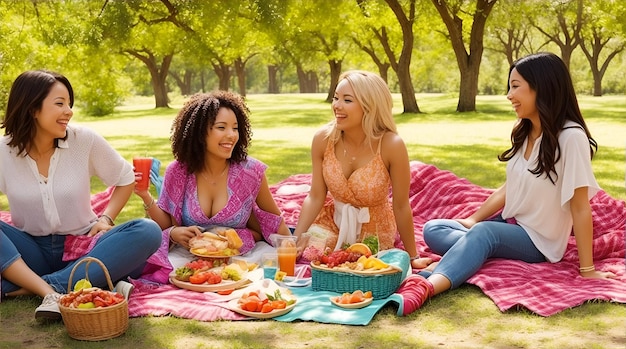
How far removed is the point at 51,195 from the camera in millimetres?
4344

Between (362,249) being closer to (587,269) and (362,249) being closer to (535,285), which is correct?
(535,285)

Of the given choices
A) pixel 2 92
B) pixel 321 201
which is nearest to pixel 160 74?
pixel 2 92

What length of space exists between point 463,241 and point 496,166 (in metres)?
6.02

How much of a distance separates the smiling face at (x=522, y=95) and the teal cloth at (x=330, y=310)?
1.12 m

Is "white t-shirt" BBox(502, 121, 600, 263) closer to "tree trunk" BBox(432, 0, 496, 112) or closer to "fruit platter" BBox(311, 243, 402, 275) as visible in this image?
"fruit platter" BBox(311, 243, 402, 275)

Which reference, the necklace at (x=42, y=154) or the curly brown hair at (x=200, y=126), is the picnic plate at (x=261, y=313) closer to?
the curly brown hair at (x=200, y=126)

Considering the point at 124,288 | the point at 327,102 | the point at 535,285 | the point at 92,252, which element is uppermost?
the point at 92,252

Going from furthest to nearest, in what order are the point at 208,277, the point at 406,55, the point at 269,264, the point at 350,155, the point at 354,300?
the point at 406,55
the point at 350,155
the point at 269,264
the point at 208,277
the point at 354,300

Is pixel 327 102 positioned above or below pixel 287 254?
below

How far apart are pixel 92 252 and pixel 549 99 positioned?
263 centimetres

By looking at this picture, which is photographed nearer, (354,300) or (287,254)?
(354,300)

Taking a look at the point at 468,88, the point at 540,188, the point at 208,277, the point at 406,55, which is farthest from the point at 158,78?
the point at 540,188

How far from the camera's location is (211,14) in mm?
18156

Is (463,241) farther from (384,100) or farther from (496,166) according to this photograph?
(496,166)
